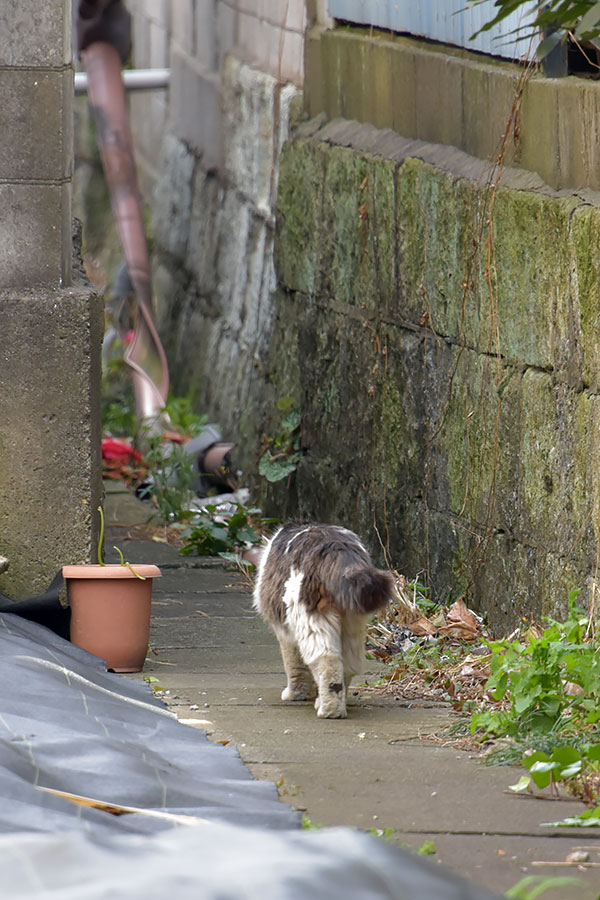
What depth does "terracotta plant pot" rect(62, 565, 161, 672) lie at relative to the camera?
5578 millimetres

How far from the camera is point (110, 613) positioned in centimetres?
559

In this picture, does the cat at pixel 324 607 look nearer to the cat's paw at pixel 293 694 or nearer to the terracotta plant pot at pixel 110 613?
the cat's paw at pixel 293 694

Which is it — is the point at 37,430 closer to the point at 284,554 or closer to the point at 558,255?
the point at 284,554

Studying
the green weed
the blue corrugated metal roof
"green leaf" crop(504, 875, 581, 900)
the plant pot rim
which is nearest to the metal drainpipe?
the blue corrugated metal roof

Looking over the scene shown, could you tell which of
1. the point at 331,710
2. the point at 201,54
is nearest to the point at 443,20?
the point at 331,710

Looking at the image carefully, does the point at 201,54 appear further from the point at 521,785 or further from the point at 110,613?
the point at 521,785

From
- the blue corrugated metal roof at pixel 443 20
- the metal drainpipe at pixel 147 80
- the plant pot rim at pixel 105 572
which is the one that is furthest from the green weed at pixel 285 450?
the metal drainpipe at pixel 147 80

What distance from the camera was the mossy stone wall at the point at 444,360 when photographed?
17.5ft

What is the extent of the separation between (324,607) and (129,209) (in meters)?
7.44

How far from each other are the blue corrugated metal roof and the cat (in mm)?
1956

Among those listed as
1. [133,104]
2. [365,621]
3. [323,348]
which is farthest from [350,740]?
[133,104]

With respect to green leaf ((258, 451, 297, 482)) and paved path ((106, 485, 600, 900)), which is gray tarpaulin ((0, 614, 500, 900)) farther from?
green leaf ((258, 451, 297, 482))

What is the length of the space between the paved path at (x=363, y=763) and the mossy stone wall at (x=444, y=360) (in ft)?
2.83

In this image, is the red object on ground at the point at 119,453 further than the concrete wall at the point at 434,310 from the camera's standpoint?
Yes
